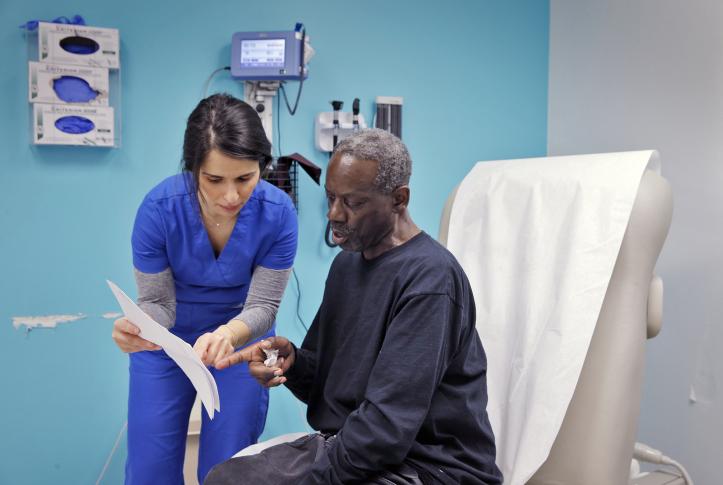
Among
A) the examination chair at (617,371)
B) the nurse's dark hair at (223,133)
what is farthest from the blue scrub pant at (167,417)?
the examination chair at (617,371)

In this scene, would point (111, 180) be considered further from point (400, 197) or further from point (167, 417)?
point (400, 197)

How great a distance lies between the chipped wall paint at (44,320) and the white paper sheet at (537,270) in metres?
1.27

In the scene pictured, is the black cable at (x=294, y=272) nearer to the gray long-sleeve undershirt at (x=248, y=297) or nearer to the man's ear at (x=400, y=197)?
the gray long-sleeve undershirt at (x=248, y=297)

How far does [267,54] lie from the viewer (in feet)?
7.13

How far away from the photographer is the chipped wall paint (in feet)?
6.92

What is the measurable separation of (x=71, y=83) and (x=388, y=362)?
1529 mm

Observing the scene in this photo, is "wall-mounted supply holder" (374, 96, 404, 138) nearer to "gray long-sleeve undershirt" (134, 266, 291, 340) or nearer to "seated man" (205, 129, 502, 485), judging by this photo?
"gray long-sleeve undershirt" (134, 266, 291, 340)

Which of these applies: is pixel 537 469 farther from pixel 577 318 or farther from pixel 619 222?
pixel 619 222

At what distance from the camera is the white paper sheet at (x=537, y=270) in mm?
1386

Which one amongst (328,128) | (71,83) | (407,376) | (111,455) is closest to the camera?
(407,376)

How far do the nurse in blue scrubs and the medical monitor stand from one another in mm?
731

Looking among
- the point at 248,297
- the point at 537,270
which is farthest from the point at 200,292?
the point at 537,270

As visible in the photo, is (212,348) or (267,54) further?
(267,54)

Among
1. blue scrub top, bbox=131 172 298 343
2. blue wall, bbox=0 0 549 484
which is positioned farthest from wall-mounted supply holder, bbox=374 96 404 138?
blue scrub top, bbox=131 172 298 343
